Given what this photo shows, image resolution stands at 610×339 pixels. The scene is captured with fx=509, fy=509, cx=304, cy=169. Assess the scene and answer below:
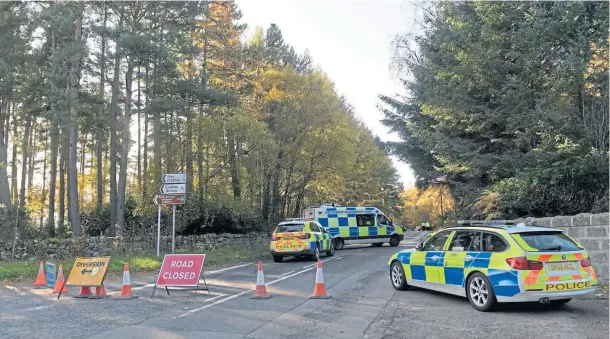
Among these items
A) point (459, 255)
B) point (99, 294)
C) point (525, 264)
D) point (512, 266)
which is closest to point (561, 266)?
point (525, 264)

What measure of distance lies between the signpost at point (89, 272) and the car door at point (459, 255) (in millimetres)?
6944

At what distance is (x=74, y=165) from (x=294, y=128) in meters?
14.1

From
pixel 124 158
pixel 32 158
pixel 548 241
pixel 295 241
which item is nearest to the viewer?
pixel 548 241

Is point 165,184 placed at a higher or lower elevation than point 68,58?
lower

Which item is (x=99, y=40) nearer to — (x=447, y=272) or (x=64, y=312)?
(x=64, y=312)

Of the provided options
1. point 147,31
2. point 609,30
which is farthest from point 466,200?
point 147,31

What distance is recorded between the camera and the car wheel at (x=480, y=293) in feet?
27.6

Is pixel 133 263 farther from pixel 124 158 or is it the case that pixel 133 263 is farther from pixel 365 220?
pixel 365 220

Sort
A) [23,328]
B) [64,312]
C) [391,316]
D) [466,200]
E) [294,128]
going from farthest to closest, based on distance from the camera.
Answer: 1. [294,128]
2. [466,200]
3. [64,312]
4. [391,316]
5. [23,328]

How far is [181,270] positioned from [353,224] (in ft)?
59.7

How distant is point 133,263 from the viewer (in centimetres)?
1747

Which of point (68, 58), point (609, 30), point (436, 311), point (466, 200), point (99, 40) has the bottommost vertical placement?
point (436, 311)

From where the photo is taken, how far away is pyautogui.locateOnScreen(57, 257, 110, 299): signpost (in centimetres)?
1080

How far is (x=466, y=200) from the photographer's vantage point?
21609 mm
